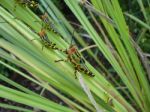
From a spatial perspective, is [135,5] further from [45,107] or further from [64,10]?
[45,107]

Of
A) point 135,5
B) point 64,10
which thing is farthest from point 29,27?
point 64,10

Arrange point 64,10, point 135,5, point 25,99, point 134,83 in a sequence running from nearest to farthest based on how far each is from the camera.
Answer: point 25,99 → point 134,83 → point 135,5 → point 64,10

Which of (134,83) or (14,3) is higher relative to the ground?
(14,3)

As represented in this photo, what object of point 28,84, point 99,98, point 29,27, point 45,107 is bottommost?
point 28,84

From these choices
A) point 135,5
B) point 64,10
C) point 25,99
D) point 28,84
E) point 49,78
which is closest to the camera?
point 25,99

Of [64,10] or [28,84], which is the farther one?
[64,10]

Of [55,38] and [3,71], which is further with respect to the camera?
[3,71]

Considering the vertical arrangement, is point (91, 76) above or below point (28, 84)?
above

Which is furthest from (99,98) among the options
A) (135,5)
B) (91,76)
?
(135,5)

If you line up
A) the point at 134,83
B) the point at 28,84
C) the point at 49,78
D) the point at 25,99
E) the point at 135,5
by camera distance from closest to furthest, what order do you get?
1. the point at 25,99
2. the point at 49,78
3. the point at 134,83
4. the point at 135,5
5. the point at 28,84

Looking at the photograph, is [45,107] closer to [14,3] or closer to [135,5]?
[14,3]
